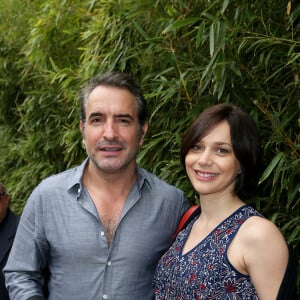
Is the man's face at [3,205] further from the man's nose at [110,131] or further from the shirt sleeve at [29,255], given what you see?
the man's nose at [110,131]

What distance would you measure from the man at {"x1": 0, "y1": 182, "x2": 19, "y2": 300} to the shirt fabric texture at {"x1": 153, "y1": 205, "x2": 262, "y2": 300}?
1.22 m

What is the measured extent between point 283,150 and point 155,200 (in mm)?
774

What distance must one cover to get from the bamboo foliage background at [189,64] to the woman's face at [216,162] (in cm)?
56

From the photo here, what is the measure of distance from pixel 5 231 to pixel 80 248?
46.6 inches

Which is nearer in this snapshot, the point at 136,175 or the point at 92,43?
the point at 136,175

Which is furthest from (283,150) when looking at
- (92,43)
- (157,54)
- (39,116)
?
(39,116)

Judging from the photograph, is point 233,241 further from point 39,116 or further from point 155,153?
point 39,116

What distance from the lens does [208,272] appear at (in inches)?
59.9

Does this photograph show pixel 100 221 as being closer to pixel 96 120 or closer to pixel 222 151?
pixel 96 120

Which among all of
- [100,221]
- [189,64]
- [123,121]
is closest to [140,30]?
[189,64]

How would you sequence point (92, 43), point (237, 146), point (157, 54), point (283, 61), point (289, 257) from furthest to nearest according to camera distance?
point (92, 43) < point (157, 54) < point (283, 61) < point (237, 146) < point (289, 257)

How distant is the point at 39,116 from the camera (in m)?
4.69

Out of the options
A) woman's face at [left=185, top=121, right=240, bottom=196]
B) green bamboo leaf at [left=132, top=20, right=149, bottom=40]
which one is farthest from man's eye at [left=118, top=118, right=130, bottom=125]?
green bamboo leaf at [left=132, top=20, right=149, bottom=40]

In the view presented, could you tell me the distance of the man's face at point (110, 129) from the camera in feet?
6.01
